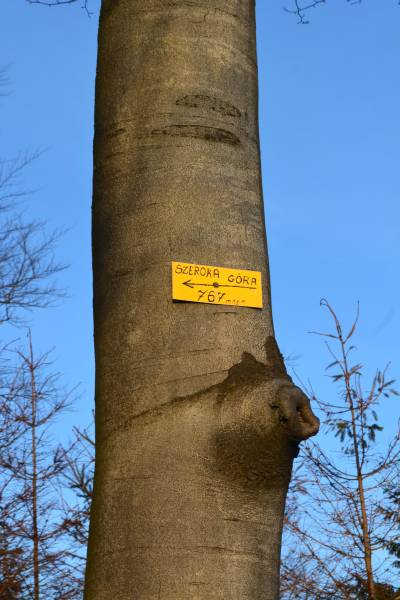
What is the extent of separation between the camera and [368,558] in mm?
4184

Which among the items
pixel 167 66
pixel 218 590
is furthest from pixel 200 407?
pixel 167 66

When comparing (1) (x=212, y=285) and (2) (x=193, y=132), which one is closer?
(1) (x=212, y=285)

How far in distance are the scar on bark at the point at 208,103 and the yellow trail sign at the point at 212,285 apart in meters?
0.40

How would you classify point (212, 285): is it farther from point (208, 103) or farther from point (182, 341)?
point (208, 103)

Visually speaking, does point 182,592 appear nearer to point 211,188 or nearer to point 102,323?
point 102,323

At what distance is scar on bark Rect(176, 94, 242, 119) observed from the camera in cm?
204

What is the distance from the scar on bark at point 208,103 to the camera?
2.04 m

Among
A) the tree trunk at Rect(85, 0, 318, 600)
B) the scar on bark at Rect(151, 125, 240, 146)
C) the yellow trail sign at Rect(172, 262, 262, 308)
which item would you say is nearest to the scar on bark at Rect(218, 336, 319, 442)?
the tree trunk at Rect(85, 0, 318, 600)

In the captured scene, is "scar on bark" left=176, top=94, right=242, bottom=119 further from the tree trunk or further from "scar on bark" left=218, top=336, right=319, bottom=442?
"scar on bark" left=218, top=336, right=319, bottom=442

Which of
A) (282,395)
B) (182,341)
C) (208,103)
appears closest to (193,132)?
(208,103)

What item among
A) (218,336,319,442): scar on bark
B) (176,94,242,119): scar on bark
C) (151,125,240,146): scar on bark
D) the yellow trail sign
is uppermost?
(176,94,242,119): scar on bark

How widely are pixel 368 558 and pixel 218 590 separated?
2716 mm

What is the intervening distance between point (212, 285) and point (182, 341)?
0.45 feet

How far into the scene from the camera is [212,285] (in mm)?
1849
